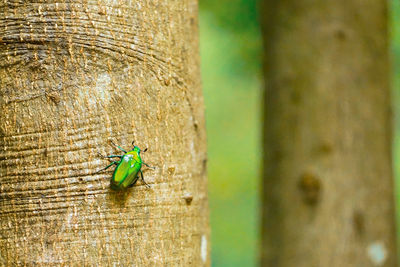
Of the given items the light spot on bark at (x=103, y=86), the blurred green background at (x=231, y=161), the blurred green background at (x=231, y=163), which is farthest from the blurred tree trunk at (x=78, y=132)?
the blurred green background at (x=231, y=163)

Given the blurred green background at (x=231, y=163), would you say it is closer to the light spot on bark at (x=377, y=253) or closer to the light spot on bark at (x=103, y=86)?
the light spot on bark at (x=377, y=253)

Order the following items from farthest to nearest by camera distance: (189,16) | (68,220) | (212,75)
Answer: (212,75)
(189,16)
(68,220)

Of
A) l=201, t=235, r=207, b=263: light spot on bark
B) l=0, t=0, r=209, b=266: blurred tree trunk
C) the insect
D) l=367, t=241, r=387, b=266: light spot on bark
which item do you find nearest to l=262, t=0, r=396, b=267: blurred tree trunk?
l=367, t=241, r=387, b=266: light spot on bark

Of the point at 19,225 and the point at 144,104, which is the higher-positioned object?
the point at 144,104

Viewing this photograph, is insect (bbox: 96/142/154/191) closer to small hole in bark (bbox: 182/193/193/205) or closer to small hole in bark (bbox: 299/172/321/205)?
small hole in bark (bbox: 182/193/193/205)

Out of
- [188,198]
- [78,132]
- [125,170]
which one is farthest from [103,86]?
[188,198]

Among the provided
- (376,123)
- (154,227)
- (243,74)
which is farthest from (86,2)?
(243,74)

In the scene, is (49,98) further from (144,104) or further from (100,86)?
(144,104)
